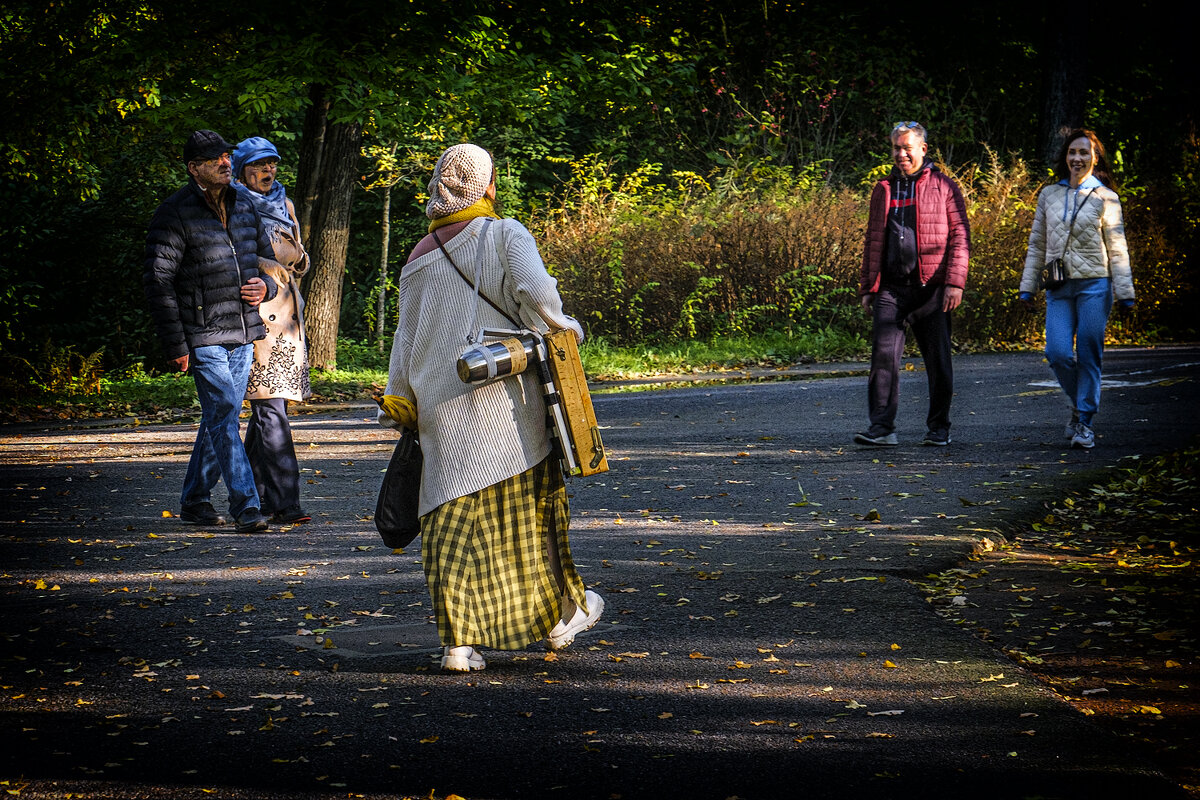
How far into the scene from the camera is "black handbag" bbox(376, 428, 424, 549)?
4.90 metres

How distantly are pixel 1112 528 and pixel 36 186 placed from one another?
56.4 feet

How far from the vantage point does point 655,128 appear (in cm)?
2806

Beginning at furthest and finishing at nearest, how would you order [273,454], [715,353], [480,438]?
[715,353] < [273,454] < [480,438]

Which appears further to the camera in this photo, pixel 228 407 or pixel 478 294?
pixel 228 407

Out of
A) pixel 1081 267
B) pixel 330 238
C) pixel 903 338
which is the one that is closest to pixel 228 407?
pixel 903 338

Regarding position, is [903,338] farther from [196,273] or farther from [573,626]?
[573,626]

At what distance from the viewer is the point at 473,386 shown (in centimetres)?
486

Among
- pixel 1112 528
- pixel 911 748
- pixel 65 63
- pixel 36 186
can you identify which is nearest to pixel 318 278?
pixel 65 63

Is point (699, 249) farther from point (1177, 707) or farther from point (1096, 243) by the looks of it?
point (1177, 707)

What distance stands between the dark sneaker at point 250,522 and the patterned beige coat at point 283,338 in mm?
681

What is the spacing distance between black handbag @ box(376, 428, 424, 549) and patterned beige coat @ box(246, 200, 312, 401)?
2.86m

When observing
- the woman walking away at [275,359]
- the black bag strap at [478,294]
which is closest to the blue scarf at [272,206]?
the woman walking away at [275,359]

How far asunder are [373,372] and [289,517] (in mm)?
9359

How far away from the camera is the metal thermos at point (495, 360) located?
4699 millimetres
